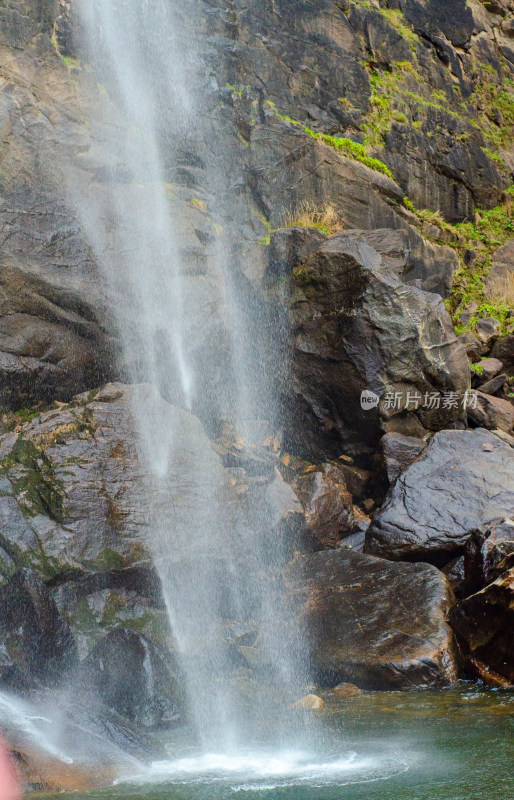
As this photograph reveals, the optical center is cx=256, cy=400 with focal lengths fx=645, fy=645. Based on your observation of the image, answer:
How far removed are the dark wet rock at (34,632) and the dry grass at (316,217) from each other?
9.51 m

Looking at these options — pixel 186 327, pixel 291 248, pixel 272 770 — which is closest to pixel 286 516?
pixel 186 327

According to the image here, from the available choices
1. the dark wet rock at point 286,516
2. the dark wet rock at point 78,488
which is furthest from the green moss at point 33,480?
the dark wet rock at point 286,516

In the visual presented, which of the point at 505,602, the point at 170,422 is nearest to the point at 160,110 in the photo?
the point at 170,422

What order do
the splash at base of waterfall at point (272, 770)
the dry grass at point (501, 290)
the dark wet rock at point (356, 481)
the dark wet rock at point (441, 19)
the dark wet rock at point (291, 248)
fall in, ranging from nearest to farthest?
the splash at base of waterfall at point (272, 770)
the dark wet rock at point (356, 481)
the dark wet rock at point (291, 248)
the dry grass at point (501, 290)
the dark wet rock at point (441, 19)

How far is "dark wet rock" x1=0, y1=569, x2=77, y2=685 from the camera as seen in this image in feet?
21.7

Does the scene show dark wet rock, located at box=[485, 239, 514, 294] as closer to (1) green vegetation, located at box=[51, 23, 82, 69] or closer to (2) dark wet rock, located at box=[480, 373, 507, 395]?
(2) dark wet rock, located at box=[480, 373, 507, 395]

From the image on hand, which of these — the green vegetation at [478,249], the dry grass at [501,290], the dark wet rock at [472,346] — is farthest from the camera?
the dry grass at [501,290]

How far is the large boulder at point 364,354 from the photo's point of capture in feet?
35.1

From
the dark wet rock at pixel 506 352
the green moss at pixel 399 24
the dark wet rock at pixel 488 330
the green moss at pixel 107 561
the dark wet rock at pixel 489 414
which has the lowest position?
the green moss at pixel 107 561

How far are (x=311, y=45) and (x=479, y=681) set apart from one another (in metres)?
15.6

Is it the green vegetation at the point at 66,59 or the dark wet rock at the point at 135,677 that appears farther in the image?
the green vegetation at the point at 66,59

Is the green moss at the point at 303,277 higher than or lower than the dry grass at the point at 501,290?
lower

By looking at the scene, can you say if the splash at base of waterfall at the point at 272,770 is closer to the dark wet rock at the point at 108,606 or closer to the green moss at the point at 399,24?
the dark wet rock at the point at 108,606

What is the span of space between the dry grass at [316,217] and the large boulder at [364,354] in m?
2.37
